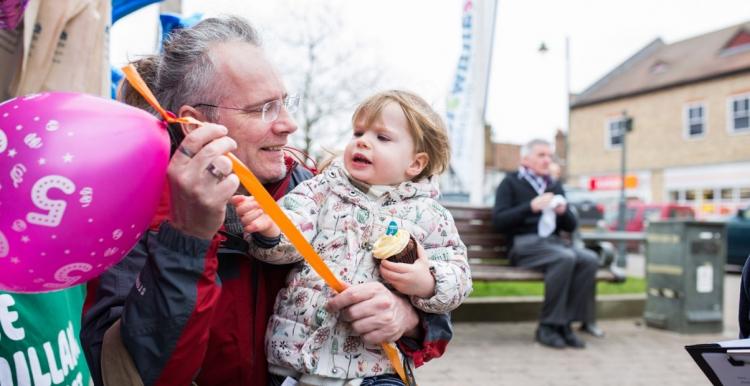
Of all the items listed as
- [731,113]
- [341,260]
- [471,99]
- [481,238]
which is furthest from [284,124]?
[731,113]

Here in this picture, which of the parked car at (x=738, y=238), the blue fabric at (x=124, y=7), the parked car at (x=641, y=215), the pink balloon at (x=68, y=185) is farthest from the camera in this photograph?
the parked car at (x=641, y=215)

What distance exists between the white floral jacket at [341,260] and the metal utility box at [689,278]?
498cm

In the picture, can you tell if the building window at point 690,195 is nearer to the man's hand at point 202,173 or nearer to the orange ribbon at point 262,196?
the orange ribbon at point 262,196

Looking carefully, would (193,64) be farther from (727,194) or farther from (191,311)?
(727,194)

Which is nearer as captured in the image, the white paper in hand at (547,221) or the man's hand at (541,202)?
the man's hand at (541,202)

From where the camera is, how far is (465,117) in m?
9.32

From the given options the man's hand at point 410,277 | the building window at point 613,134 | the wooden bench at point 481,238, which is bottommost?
the wooden bench at point 481,238

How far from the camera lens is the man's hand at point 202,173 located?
1.21 meters

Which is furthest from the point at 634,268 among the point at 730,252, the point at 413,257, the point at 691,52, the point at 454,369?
the point at 691,52

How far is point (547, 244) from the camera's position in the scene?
18.2ft

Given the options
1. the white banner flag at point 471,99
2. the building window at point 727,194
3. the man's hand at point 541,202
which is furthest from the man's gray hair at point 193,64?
the building window at point 727,194

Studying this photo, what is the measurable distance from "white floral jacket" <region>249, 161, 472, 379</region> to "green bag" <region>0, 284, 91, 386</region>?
0.61m

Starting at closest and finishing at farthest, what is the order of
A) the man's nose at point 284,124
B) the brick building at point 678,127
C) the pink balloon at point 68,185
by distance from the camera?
the pink balloon at point 68,185
the man's nose at point 284,124
the brick building at point 678,127

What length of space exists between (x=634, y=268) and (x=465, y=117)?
24.9ft
